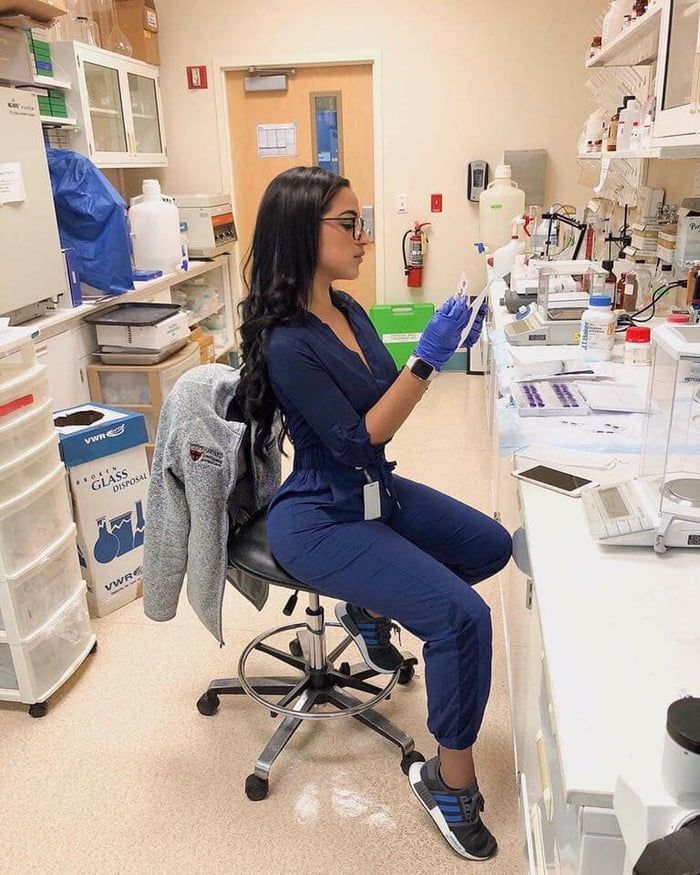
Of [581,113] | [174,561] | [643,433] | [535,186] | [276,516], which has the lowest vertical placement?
[174,561]

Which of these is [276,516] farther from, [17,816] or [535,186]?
[535,186]

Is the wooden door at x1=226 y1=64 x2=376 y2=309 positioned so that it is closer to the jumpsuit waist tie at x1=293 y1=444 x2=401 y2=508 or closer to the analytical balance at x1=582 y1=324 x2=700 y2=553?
the jumpsuit waist tie at x1=293 y1=444 x2=401 y2=508

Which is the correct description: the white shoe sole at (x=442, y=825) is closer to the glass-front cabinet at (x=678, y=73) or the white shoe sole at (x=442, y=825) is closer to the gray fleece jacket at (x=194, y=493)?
the gray fleece jacket at (x=194, y=493)

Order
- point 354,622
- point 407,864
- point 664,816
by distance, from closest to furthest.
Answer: point 664,816, point 407,864, point 354,622

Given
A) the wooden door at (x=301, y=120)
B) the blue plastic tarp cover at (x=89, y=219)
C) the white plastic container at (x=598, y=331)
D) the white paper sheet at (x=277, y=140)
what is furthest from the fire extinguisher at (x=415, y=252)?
the white plastic container at (x=598, y=331)

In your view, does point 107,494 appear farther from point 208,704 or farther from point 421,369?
point 421,369

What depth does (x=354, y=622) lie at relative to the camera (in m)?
1.68

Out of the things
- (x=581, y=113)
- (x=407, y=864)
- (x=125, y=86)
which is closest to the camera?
(x=407, y=864)

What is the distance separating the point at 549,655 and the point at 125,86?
4.06m

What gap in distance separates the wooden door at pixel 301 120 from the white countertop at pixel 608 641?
12.8ft

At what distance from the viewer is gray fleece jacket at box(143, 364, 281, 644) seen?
1573 millimetres

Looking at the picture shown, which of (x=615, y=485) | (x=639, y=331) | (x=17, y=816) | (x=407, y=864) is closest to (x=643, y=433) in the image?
(x=615, y=485)

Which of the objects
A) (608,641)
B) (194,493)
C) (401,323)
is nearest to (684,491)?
(608,641)

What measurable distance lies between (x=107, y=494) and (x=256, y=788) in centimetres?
110
